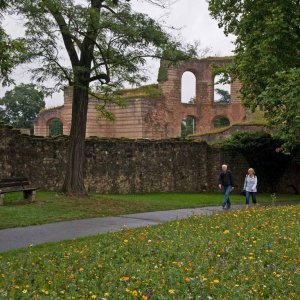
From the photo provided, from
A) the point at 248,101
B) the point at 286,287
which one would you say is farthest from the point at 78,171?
the point at 286,287

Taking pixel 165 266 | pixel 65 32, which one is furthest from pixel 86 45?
pixel 165 266

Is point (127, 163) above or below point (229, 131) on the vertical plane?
below

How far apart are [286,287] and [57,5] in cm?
1190

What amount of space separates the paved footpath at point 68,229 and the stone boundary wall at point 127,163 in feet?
25.8

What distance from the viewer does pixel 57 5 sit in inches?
615

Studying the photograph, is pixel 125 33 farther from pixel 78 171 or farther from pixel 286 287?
pixel 286 287

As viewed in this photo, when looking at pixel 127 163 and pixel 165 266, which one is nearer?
pixel 165 266

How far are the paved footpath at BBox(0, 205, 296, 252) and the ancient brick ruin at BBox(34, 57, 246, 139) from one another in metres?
23.1

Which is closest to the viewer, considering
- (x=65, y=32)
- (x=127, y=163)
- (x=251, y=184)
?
(x=65, y=32)

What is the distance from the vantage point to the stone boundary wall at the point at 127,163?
71.6ft

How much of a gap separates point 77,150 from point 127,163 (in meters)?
5.90

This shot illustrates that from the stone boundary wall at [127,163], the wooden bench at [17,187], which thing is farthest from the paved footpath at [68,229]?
the stone boundary wall at [127,163]

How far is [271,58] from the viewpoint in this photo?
20719mm

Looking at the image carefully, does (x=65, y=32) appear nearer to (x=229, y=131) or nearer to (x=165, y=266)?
(x=165, y=266)
